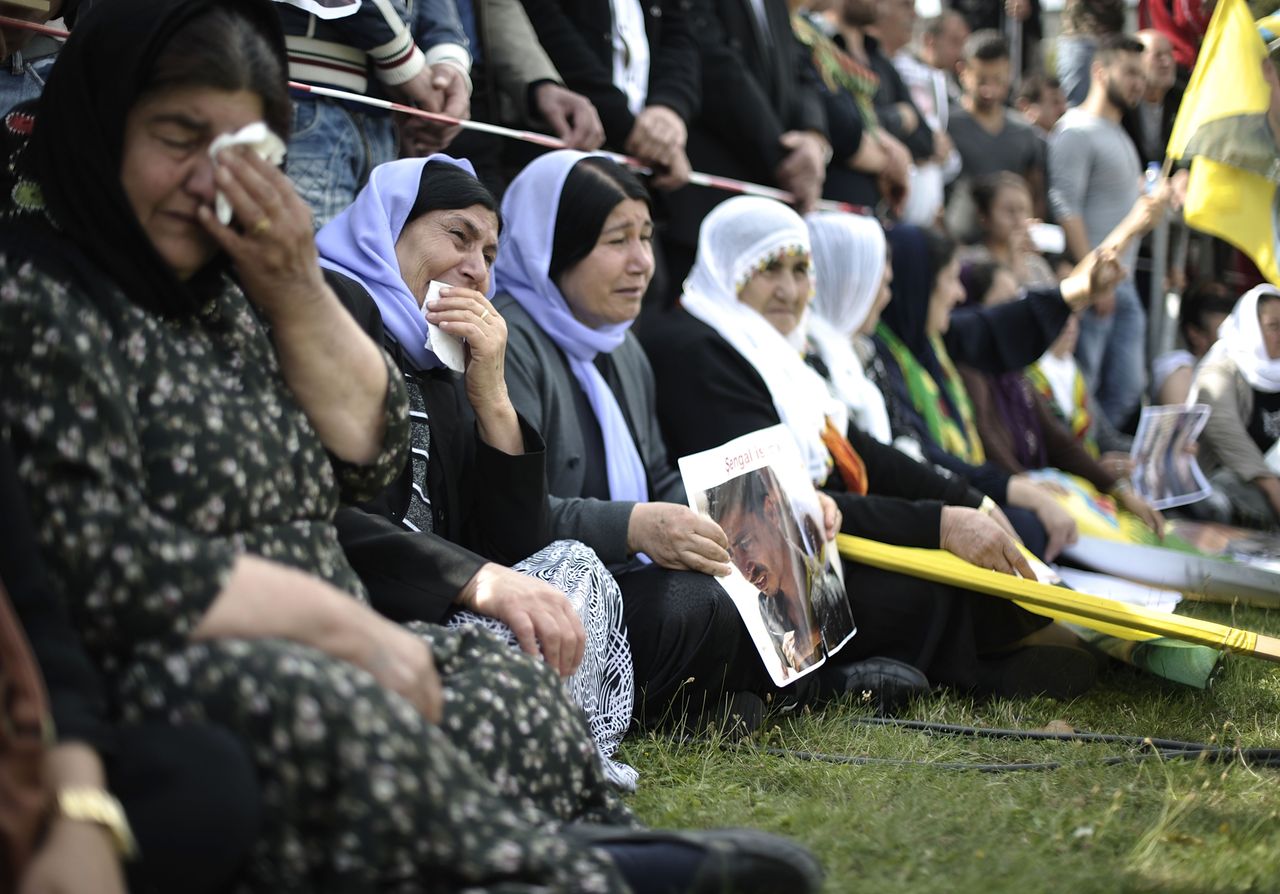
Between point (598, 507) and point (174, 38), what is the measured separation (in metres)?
1.93

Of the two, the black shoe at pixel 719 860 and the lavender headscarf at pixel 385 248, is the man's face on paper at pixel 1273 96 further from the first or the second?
the black shoe at pixel 719 860

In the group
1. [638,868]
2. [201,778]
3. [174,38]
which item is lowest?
[638,868]

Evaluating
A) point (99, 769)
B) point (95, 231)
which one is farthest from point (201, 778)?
point (95, 231)

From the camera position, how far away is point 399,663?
6.95 feet

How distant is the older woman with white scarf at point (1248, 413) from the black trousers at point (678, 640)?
4449mm

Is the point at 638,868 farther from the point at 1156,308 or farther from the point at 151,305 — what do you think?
the point at 1156,308

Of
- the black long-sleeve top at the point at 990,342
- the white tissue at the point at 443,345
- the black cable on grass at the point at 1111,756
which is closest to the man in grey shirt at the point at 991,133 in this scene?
the black long-sleeve top at the point at 990,342

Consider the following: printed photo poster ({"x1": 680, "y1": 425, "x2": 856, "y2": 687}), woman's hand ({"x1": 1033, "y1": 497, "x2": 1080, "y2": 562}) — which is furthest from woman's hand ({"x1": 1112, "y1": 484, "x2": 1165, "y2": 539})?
printed photo poster ({"x1": 680, "y1": 425, "x2": 856, "y2": 687})

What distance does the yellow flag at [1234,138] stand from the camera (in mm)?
6012

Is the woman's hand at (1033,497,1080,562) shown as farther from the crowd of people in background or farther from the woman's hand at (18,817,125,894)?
the woman's hand at (18,817,125,894)

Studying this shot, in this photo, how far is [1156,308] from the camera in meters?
9.63

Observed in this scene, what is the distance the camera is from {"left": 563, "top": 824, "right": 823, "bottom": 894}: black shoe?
216 centimetres

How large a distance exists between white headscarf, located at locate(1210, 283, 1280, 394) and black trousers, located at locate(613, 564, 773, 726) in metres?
4.74

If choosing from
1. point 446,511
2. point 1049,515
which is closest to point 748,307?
point 1049,515
